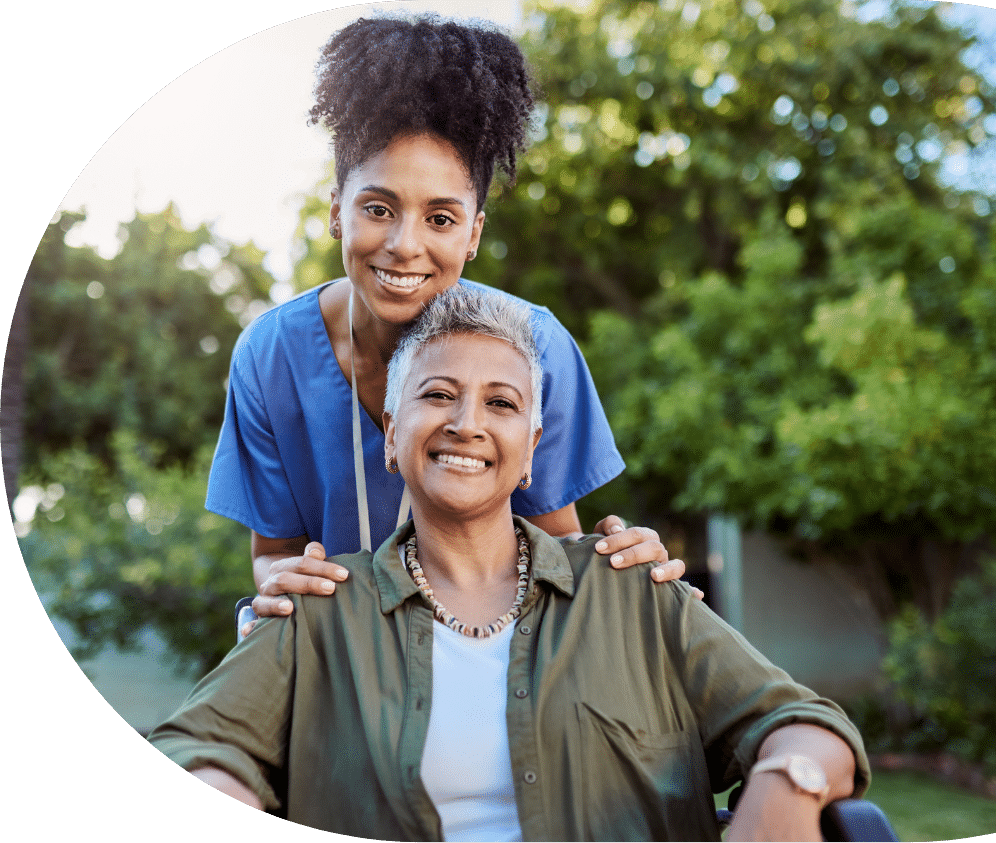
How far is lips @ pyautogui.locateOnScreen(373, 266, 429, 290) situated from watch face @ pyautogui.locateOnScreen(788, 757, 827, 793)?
107 cm

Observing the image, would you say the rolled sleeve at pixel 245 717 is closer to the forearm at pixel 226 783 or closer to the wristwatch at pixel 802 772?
the forearm at pixel 226 783

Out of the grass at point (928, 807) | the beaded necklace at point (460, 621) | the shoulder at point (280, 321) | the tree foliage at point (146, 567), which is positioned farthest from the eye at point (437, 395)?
the tree foliage at point (146, 567)

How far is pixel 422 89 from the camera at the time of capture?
190 cm

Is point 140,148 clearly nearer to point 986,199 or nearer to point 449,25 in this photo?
point 449,25

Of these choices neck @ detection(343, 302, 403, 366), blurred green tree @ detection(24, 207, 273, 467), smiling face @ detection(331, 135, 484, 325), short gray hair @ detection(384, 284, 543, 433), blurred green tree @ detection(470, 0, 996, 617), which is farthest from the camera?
blurred green tree @ detection(24, 207, 273, 467)

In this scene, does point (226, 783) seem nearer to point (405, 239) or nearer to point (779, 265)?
point (405, 239)

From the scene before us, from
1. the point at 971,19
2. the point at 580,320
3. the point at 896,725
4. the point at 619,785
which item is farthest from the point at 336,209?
the point at 896,725

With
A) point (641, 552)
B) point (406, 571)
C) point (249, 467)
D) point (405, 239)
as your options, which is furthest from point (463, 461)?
point (249, 467)

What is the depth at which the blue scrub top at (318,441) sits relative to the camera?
2074 millimetres

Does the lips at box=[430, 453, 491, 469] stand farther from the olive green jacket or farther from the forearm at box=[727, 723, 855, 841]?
the forearm at box=[727, 723, 855, 841]

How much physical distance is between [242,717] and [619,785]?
64cm

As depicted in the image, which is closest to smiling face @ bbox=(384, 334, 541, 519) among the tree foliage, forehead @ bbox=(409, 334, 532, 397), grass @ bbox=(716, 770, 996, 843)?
forehead @ bbox=(409, 334, 532, 397)

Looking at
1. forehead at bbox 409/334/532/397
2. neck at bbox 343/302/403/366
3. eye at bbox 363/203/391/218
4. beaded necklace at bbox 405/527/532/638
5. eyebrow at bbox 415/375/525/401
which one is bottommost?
beaded necklace at bbox 405/527/532/638

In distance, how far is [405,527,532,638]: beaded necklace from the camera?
1.71 metres
